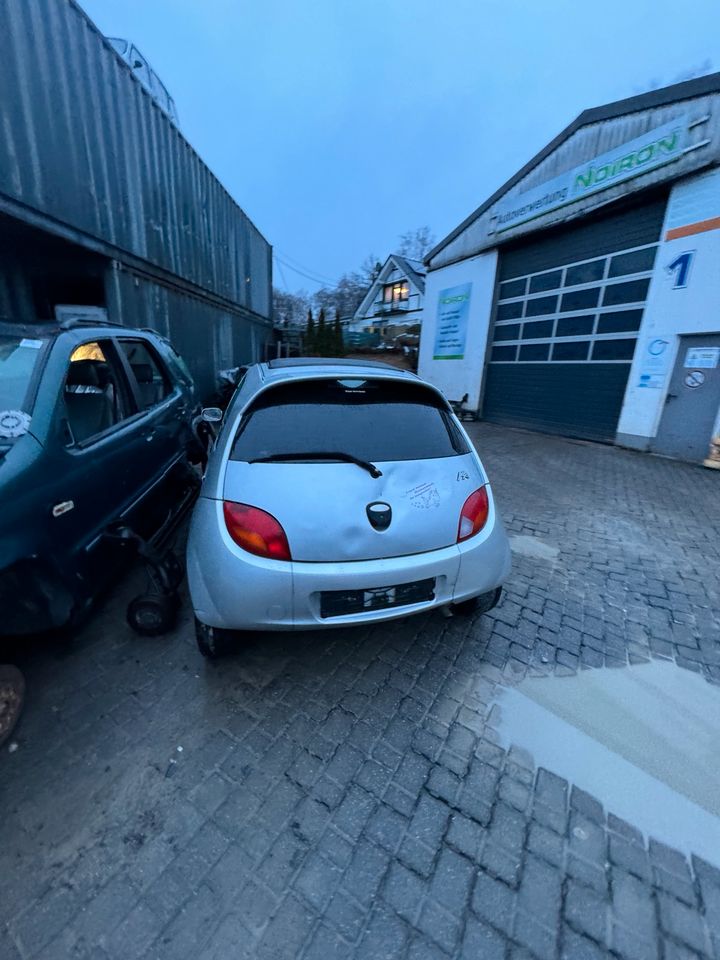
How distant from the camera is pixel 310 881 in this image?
1402 millimetres

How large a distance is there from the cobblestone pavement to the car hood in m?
0.86

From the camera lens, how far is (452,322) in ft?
39.3

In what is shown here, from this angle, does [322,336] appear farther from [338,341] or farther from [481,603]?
[481,603]

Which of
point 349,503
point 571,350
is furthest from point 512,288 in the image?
point 349,503

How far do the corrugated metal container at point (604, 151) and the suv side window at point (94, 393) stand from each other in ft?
30.3

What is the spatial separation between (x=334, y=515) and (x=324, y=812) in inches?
47.5

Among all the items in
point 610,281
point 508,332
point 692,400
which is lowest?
point 692,400

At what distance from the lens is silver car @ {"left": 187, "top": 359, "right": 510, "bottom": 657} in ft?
6.11

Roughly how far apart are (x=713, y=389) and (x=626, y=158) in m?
4.64

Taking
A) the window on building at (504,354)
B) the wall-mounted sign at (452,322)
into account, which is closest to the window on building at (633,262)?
the window on building at (504,354)

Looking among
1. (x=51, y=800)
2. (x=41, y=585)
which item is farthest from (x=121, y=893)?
(x=41, y=585)

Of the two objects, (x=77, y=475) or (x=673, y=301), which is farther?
(x=673, y=301)

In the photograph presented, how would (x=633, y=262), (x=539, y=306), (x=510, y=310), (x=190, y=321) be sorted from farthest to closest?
1. (x=510, y=310)
2. (x=539, y=306)
3. (x=190, y=321)
4. (x=633, y=262)

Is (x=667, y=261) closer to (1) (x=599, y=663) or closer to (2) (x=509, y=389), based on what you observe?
(2) (x=509, y=389)
